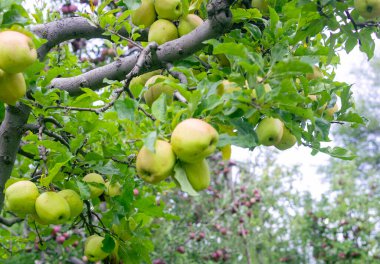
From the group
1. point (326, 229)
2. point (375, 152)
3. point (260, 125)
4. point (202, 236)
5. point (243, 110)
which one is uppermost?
point (243, 110)

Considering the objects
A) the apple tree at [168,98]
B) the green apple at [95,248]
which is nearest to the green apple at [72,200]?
the apple tree at [168,98]

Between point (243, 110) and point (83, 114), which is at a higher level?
point (243, 110)

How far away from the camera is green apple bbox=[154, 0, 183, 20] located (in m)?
1.53

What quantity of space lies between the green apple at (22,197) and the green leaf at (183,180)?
0.46m

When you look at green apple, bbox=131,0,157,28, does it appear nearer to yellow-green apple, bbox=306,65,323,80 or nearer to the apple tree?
the apple tree

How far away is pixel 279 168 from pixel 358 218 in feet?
3.12

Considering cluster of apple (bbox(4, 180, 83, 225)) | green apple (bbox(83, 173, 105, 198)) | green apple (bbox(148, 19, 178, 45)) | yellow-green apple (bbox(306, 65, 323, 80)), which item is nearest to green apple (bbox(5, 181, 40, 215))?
cluster of apple (bbox(4, 180, 83, 225))

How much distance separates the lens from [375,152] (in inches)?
431

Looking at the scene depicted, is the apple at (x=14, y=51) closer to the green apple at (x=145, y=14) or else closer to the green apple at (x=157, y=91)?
the green apple at (x=157, y=91)

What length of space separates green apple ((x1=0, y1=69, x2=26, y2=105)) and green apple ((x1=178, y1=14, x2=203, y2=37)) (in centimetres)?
56

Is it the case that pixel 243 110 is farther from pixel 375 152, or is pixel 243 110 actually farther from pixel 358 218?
pixel 375 152

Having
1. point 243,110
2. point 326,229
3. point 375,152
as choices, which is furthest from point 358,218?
point 375,152

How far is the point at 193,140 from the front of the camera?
989 mm

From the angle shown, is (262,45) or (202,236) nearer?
(262,45)
